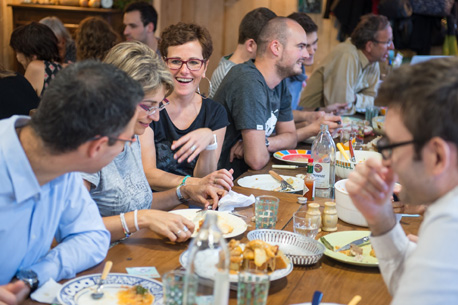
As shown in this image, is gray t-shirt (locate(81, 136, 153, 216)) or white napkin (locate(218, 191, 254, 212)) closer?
gray t-shirt (locate(81, 136, 153, 216))

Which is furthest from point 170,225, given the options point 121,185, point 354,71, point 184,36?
point 354,71

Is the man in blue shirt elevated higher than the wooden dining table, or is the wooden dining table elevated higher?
the man in blue shirt

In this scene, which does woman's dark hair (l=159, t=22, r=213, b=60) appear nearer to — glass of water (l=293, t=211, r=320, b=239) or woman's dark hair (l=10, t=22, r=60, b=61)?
glass of water (l=293, t=211, r=320, b=239)

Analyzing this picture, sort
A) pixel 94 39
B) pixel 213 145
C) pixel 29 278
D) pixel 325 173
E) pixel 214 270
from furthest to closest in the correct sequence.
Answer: pixel 94 39, pixel 213 145, pixel 325 173, pixel 29 278, pixel 214 270

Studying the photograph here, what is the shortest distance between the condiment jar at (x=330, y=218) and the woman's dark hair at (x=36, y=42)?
326 cm

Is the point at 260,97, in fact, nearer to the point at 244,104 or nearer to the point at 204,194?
the point at 244,104

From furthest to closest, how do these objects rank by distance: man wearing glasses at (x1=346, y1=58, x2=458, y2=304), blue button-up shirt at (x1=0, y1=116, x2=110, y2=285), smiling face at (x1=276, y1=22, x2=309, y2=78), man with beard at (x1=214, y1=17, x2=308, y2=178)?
smiling face at (x1=276, y1=22, x2=309, y2=78)
man with beard at (x1=214, y1=17, x2=308, y2=178)
blue button-up shirt at (x1=0, y1=116, x2=110, y2=285)
man wearing glasses at (x1=346, y1=58, x2=458, y2=304)

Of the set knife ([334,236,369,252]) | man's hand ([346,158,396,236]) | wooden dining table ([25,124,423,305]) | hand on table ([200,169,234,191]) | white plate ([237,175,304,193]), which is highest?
man's hand ([346,158,396,236])

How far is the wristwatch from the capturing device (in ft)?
5.04

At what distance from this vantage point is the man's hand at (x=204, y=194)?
7.81ft

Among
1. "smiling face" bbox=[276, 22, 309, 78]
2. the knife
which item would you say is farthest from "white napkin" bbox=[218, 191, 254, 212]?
"smiling face" bbox=[276, 22, 309, 78]

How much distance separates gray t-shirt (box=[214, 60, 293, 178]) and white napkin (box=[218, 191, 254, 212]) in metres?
1.00

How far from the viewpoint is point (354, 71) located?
18.3 feet

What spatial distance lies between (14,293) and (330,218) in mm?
1143
